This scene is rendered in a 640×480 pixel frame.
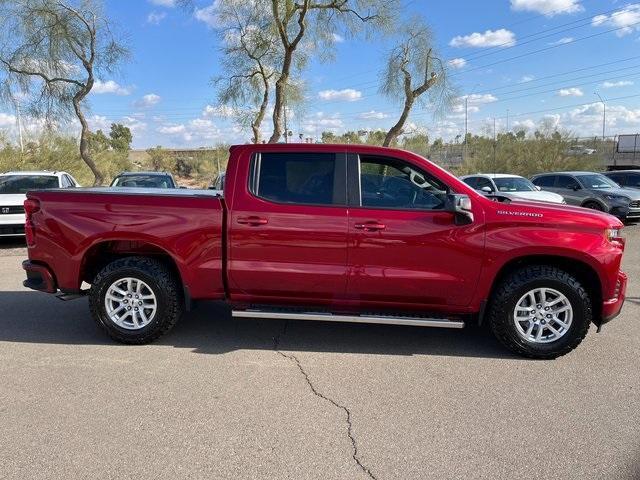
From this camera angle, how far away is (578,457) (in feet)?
10.1

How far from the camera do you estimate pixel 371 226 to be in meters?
4.54

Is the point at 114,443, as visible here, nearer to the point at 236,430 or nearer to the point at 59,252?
the point at 236,430

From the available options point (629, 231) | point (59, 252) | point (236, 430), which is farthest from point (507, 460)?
point (629, 231)

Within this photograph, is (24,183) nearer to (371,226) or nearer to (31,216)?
(31,216)

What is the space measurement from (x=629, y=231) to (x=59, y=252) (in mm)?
14357

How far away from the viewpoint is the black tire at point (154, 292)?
4.87 meters

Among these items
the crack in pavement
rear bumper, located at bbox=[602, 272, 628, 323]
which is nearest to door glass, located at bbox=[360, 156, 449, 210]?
the crack in pavement

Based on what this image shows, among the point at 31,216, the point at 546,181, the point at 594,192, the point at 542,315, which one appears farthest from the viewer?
the point at 546,181

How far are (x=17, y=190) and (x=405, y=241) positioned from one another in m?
10.3

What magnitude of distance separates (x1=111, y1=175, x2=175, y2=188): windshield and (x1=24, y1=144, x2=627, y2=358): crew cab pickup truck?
808 cm

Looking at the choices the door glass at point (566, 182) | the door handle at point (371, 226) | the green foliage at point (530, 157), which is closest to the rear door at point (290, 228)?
the door handle at point (371, 226)

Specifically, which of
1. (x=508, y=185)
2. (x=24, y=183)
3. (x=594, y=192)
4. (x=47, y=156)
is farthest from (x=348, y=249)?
(x=47, y=156)

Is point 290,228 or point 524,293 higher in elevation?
point 290,228

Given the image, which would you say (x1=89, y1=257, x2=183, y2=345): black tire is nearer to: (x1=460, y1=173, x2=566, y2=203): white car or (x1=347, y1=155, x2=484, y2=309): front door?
(x1=347, y1=155, x2=484, y2=309): front door
